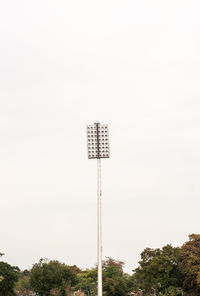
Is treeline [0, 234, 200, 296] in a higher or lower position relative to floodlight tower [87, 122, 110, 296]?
lower

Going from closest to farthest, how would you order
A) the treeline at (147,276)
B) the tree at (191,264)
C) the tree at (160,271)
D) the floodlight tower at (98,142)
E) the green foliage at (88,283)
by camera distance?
the floodlight tower at (98,142)
the tree at (191,264)
the treeline at (147,276)
the tree at (160,271)
the green foliage at (88,283)

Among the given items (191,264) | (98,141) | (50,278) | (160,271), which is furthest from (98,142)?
(50,278)

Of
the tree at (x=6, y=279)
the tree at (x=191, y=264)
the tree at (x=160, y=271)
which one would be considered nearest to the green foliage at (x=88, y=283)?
the tree at (x=160, y=271)

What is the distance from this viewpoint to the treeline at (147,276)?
6388 cm

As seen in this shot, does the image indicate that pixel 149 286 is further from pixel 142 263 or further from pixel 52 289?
pixel 52 289

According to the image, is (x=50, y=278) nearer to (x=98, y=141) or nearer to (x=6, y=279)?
(x=6, y=279)

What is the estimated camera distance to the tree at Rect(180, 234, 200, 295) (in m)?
61.9

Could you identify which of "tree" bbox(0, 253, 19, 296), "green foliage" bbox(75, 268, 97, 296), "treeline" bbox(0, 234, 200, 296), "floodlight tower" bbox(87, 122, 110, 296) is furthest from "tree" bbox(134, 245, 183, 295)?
"floodlight tower" bbox(87, 122, 110, 296)

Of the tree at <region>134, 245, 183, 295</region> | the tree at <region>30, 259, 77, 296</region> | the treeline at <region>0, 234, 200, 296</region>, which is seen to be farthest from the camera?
the tree at <region>30, 259, 77, 296</region>

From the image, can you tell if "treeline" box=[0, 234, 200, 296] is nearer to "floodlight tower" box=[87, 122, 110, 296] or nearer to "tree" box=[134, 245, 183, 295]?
"tree" box=[134, 245, 183, 295]

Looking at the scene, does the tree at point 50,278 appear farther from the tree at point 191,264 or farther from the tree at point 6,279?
the tree at point 191,264

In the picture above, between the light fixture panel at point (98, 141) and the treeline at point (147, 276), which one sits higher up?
the light fixture panel at point (98, 141)

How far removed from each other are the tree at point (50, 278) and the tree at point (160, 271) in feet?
40.1

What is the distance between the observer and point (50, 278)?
240ft
